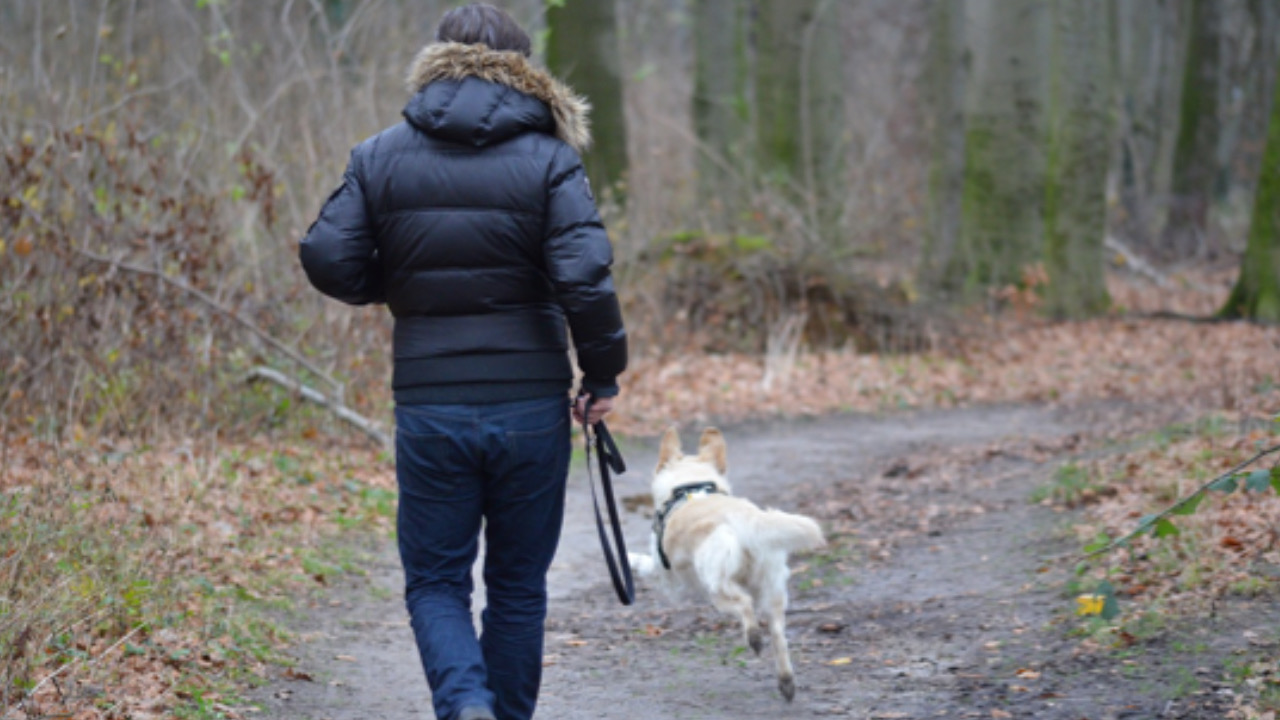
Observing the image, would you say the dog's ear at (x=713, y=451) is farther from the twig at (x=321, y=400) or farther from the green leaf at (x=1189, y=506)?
the twig at (x=321, y=400)

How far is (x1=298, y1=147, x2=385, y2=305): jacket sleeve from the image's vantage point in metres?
4.27

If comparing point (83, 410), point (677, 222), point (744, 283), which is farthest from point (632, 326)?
point (83, 410)

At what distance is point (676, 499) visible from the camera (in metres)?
6.23

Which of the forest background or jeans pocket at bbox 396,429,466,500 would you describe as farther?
the forest background

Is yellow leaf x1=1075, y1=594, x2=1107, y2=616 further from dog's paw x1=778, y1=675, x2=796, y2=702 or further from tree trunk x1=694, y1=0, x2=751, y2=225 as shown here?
tree trunk x1=694, y1=0, x2=751, y2=225

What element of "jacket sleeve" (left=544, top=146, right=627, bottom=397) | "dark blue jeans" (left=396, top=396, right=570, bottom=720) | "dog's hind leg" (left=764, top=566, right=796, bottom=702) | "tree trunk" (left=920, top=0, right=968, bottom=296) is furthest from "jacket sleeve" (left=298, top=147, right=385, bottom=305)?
"tree trunk" (left=920, top=0, right=968, bottom=296)

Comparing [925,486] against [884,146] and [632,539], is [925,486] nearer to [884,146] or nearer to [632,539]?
[632,539]

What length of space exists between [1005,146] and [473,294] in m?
16.1

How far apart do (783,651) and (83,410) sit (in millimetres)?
5569

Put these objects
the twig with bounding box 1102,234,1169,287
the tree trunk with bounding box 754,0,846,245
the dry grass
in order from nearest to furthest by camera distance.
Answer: the dry grass, the tree trunk with bounding box 754,0,846,245, the twig with bounding box 1102,234,1169,287

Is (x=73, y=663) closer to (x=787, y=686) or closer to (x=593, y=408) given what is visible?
(x=593, y=408)

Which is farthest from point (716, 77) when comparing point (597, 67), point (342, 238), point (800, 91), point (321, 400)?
point (342, 238)

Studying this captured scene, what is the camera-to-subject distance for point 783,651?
5.45 meters

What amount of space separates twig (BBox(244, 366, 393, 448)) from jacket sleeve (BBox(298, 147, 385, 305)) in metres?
5.96
